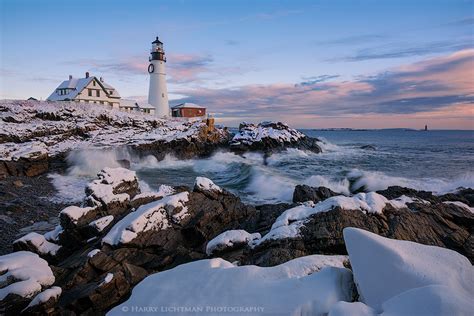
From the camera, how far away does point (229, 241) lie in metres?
7.32

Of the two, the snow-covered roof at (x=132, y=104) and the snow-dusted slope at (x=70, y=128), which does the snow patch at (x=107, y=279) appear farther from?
the snow-covered roof at (x=132, y=104)

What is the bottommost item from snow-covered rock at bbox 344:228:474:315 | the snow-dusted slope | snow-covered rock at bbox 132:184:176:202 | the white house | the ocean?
the ocean

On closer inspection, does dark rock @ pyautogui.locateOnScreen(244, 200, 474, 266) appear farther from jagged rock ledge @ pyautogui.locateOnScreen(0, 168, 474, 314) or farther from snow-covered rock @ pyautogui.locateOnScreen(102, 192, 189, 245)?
snow-covered rock @ pyautogui.locateOnScreen(102, 192, 189, 245)

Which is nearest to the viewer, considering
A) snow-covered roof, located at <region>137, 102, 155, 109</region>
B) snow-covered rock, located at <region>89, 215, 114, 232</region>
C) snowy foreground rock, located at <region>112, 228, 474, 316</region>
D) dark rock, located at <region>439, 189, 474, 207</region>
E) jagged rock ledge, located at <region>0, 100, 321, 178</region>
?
snowy foreground rock, located at <region>112, 228, 474, 316</region>

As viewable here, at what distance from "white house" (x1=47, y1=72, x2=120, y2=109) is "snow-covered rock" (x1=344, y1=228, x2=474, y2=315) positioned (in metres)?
52.3

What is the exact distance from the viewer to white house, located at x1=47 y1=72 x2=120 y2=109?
166ft

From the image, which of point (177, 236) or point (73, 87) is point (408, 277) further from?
point (73, 87)

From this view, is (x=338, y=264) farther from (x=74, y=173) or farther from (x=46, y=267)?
(x=74, y=173)

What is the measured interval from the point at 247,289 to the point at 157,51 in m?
53.7

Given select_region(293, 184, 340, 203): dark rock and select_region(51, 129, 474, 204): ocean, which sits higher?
select_region(293, 184, 340, 203): dark rock

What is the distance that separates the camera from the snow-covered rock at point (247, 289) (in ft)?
12.7

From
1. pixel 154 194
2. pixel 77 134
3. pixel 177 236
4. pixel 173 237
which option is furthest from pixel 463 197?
pixel 77 134

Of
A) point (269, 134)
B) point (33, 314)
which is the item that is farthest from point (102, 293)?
point (269, 134)

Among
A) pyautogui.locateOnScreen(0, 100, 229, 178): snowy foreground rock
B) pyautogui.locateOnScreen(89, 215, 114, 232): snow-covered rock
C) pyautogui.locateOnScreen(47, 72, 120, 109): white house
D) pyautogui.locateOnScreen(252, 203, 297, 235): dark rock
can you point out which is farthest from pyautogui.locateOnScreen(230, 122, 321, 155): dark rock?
pyautogui.locateOnScreen(89, 215, 114, 232): snow-covered rock
